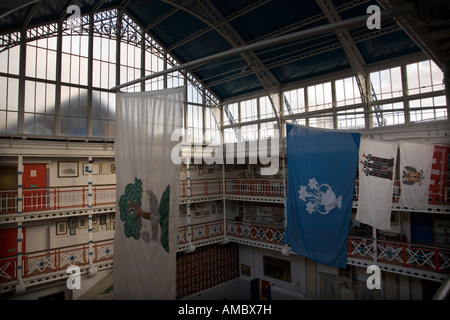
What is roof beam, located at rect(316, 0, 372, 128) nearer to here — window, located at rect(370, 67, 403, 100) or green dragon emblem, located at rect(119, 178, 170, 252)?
window, located at rect(370, 67, 403, 100)

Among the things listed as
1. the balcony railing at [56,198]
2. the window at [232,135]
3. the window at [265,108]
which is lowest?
the balcony railing at [56,198]

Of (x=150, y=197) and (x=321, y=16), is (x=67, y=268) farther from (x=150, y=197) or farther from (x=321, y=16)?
(x=321, y=16)

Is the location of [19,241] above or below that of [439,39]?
below

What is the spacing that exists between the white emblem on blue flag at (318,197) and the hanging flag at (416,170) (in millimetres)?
4666

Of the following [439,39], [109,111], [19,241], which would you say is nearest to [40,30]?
[109,111]

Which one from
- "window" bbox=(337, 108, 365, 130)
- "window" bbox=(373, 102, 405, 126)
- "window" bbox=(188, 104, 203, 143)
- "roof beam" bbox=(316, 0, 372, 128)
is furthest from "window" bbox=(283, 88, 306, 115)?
"window" bbox=(188, 104, 203, 143)

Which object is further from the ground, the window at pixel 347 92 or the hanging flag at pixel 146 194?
the window at pixel 347 92

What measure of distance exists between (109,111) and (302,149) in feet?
41.5

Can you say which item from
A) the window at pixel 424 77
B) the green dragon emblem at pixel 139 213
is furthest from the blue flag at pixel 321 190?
the window at pixel 424 77

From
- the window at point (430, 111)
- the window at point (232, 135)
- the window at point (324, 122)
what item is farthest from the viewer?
the window at point (232, 135)

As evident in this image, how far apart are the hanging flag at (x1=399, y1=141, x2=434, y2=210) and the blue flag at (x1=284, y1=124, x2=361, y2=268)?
4.48 m

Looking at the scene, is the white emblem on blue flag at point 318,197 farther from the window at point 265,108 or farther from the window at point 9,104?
the window at point 265,108

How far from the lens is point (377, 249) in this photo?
1253cm

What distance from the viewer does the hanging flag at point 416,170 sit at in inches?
349
